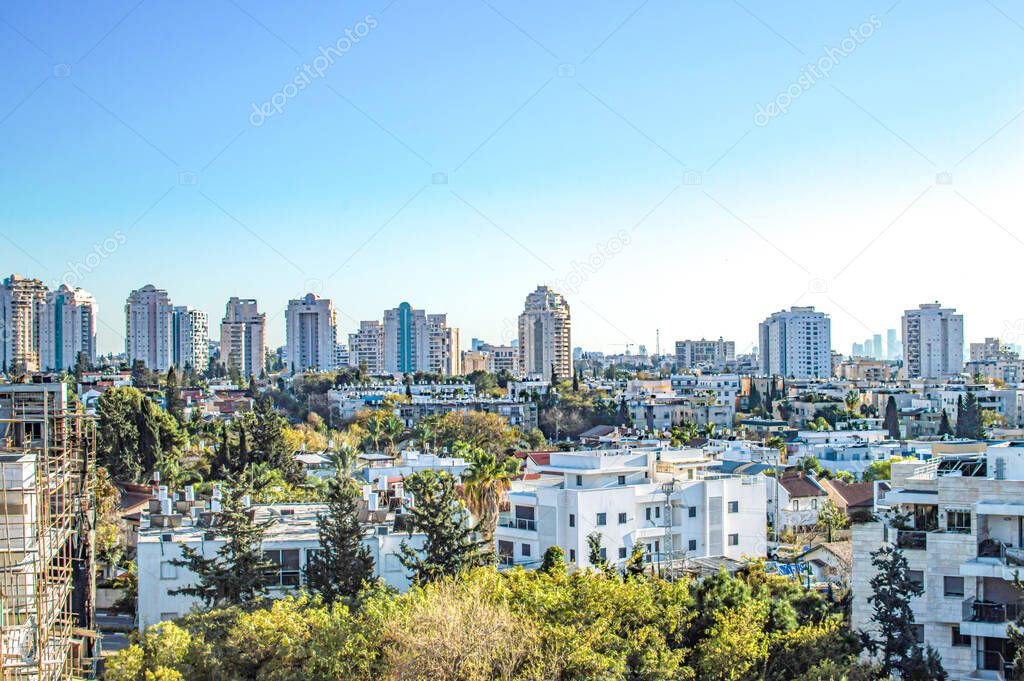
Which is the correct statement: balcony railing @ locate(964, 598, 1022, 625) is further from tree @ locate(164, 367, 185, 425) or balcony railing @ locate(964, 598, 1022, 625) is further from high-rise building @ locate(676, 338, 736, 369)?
high-rise building @ locate(676, 338, 736, 369)

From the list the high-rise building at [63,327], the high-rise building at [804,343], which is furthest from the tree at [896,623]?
the high-rise building at [804,343]

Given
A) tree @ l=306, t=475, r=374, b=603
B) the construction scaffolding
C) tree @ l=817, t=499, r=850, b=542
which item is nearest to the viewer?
the construction scaffolding

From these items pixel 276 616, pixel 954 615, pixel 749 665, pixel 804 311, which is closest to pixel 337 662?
pixel 276 616


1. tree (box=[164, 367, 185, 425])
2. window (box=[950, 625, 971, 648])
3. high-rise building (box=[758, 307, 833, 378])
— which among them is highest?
high-rise building (box=[758, 307, 833, 378])

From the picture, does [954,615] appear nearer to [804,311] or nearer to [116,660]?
[116,660]

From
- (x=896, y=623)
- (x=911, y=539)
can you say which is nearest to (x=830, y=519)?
(x=911, y=539)

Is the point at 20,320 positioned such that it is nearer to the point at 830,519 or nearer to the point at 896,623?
the point at 830,519

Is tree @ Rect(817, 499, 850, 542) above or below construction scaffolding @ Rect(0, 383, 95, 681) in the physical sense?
below

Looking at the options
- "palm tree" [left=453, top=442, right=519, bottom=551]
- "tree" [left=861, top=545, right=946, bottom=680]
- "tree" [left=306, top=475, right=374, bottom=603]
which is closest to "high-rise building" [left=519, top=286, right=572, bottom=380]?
"palm tree" [left=453, top=442, right=519, bottom=551]
